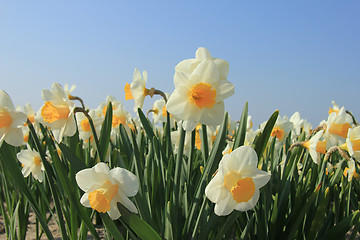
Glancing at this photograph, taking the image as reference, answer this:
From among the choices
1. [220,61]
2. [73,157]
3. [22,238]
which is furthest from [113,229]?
[22,238]

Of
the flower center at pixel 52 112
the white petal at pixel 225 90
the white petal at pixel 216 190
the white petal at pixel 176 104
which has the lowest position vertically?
the white petal at pixel 216 190

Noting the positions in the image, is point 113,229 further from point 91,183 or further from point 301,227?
point 301,227

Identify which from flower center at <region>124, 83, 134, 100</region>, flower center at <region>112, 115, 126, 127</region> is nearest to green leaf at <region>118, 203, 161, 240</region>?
flower center at <region>124, 83, 134, 100</region>

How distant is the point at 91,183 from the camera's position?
1.21m

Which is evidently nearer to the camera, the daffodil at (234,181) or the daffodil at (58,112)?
the daffodil at (234,181)

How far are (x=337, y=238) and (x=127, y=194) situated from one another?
1.21 m

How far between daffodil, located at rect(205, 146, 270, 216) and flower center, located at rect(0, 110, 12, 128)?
872mm

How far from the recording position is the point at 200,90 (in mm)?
1230

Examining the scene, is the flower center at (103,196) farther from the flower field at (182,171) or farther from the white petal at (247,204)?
the white petal at (247,204)

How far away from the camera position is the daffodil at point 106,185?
1172mm

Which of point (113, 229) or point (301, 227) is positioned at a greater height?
point (113, 229)

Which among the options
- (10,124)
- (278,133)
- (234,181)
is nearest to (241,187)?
(234,181)

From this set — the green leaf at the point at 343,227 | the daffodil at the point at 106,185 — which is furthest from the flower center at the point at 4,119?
the green leaf at the point at 343,227

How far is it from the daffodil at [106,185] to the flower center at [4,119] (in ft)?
1.42
